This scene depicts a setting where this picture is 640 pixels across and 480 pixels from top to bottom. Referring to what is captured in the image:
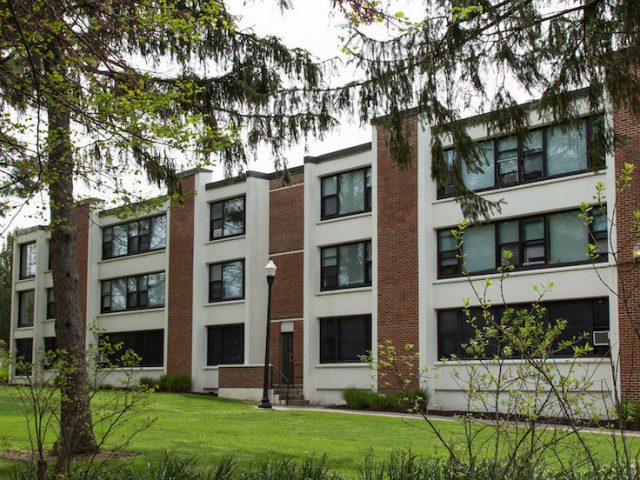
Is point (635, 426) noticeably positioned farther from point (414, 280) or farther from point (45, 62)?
point (45, 62)

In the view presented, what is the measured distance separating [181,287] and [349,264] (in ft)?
31.0

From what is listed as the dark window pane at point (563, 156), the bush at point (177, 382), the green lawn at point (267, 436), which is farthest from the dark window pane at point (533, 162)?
the bush at point (177, 382)

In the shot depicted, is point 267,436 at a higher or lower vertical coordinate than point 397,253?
lower

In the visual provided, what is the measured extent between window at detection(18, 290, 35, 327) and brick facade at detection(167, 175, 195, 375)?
516 inches

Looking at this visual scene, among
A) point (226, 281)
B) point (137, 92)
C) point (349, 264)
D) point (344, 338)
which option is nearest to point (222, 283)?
point (226, 281)

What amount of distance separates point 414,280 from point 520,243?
3.78 metres

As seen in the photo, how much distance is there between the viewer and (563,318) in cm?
2497

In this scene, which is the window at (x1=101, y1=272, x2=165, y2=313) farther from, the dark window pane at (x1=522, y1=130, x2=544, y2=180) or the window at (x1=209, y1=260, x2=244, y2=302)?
the dark window pane at (x1=522, y1=130, x2=544, y2=180)

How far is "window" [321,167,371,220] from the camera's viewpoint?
30281 millimetres

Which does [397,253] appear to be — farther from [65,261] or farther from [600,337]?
[65,261]

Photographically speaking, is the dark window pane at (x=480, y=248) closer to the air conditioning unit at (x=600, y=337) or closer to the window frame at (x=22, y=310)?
the air conditioning unit at (x=600, y=337)

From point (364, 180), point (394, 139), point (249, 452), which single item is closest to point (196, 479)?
point (394, 139)

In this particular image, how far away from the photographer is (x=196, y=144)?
36.7 ft

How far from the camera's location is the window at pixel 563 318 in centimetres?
2342
